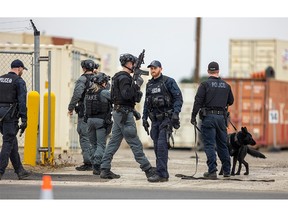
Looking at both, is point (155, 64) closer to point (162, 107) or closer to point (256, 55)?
point (162, 107)

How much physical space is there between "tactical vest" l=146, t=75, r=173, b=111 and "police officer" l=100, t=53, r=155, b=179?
0.72 feet

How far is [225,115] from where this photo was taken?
47.4 ft

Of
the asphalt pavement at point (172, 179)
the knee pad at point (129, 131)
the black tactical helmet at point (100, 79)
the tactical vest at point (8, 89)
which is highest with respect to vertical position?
the black tactical helmet at point (100, 79)

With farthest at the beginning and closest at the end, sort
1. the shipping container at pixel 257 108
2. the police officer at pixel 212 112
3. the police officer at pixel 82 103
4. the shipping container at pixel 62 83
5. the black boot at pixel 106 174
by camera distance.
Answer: the shipping container at pixel 257 108, the shipping container at pixel 62 83, the police officer at pixel 82 103, the police officer at pixel 212 112, the black boot at pixel 106 174

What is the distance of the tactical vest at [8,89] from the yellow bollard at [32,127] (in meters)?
2.54

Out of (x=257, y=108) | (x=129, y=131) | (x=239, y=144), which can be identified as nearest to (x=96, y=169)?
(x=129, y=131)

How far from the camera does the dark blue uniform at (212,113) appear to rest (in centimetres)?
1422

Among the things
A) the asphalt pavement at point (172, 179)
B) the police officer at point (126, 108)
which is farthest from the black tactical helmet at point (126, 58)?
the asphalt pavement at point (172, 179)

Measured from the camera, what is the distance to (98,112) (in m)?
14.6

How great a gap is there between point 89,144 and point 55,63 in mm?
7115

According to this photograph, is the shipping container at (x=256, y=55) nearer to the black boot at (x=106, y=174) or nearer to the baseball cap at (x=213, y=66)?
the baseball cap at (x=213, y=66)

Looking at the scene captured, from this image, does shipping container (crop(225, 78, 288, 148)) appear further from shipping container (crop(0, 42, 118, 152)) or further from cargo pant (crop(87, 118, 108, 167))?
cargo pant (crop(87, 118, 108, 167))

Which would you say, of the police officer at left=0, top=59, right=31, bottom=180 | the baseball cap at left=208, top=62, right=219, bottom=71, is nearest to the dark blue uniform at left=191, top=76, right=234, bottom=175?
the baseball cap at left=208, top=62, right=219, bottom=71
